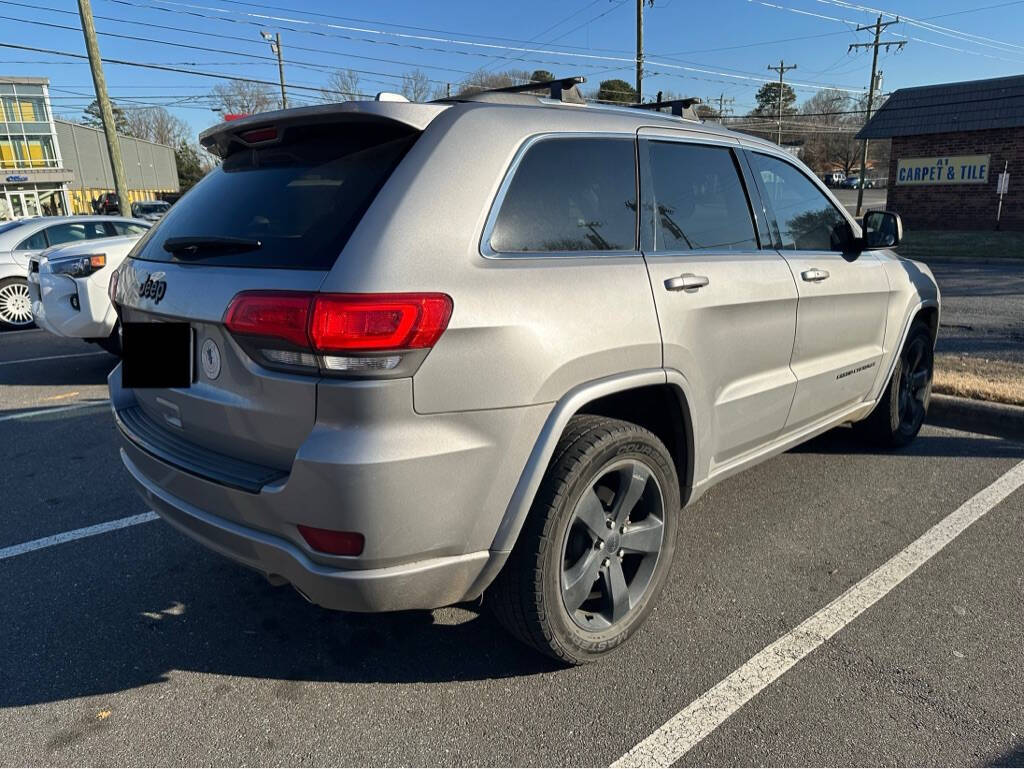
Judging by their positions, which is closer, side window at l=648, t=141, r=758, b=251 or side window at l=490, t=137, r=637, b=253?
side window at l=490, t=137, r=637, b=253

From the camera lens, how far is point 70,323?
21.2 feet

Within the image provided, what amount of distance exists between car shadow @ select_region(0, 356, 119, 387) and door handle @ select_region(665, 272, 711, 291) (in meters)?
6.06

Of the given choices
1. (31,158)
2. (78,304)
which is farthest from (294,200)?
(31,158)

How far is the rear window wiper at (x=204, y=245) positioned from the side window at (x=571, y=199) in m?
0.78

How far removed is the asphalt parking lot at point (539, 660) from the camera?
2.24m

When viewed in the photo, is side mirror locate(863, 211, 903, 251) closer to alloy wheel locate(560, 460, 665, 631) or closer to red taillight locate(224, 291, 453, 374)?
alloy wheel locate(560, 460, 665, 631)

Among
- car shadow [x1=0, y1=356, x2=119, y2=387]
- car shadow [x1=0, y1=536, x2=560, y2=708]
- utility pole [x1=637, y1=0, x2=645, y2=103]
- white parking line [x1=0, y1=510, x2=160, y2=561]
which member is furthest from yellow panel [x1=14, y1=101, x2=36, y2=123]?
car shadow [x1=0, y1=536, x2=560, y2=708]

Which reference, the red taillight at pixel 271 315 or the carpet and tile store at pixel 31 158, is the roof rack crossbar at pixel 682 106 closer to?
the red taillight at pixel 271 315

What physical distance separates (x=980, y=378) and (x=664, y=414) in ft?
14.4

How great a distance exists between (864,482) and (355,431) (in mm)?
3376

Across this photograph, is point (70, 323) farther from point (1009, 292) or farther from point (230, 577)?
point (1009, 292)

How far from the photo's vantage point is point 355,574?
204 centimetres

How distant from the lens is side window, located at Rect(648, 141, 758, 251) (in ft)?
9.47

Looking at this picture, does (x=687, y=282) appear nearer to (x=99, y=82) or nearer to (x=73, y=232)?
(x=73, y=232)
